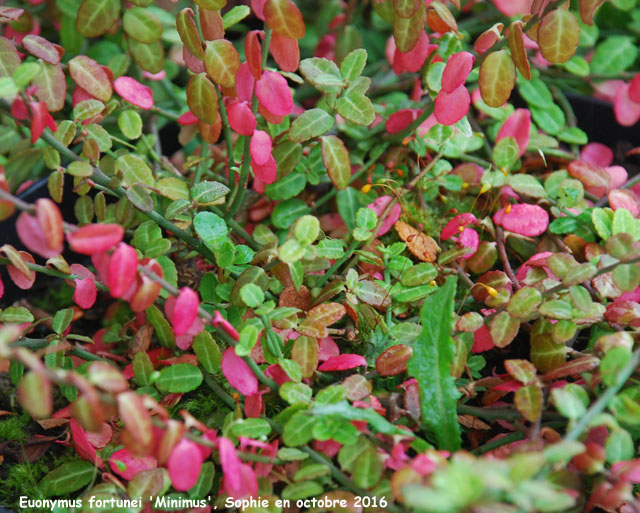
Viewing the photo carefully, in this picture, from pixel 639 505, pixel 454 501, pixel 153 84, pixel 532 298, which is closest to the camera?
pixel 454 501

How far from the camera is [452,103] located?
859 mm

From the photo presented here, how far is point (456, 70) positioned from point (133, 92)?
52cm

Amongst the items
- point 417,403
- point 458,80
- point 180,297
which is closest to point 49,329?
point 180,297

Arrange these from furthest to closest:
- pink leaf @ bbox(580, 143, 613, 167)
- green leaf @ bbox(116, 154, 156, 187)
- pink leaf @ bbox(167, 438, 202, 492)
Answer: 1. pink leaf @ bbox(580, 143, 613, 167)
2. green leaf @ bbox(116, 154, 156, 187)
3. pink leaf @ bbox(167, 438, 202, 492)

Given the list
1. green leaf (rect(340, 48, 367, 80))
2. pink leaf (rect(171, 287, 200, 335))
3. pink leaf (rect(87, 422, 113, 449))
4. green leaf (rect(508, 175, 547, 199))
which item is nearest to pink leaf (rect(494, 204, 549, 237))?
green leaf (rect(508, 175, 547, 199))

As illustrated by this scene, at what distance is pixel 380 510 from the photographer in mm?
700

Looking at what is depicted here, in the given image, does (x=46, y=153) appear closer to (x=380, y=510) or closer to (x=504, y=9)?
(x=380, y=510)

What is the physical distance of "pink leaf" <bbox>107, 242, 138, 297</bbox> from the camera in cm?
61

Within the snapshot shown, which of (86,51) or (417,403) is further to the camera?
(86,51)

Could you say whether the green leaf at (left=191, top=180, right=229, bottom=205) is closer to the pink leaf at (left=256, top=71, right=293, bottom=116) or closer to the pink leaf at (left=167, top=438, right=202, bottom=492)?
the pink leaf at (left=256, top=71, right=293, bottom=116)

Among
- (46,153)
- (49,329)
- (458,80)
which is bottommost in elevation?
(49,329)

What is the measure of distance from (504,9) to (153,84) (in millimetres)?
794

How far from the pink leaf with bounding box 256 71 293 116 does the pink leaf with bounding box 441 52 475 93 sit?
223mm

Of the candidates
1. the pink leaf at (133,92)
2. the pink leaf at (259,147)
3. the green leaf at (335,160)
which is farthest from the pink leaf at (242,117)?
the pink leaf at (133,92)
